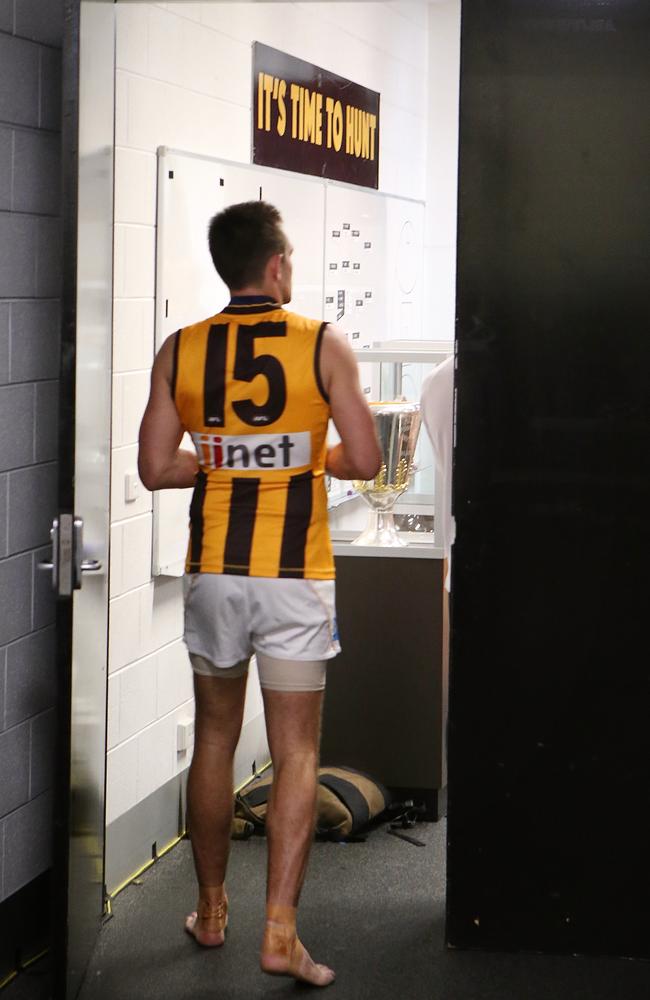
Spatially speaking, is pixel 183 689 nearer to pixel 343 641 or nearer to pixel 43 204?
pixel 343 641

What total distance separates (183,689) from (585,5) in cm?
207

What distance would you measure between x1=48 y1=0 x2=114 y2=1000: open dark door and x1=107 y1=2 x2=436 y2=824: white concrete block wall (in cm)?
37

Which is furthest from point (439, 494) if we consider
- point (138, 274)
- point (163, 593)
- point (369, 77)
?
point (369, 77)

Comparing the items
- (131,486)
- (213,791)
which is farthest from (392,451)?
(213,791)

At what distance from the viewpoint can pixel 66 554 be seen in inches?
100

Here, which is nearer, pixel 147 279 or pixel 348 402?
pixel 348 402

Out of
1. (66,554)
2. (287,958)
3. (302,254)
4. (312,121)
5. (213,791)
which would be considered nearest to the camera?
(66,554)

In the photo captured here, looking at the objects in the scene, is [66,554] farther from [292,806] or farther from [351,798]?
[351,798]

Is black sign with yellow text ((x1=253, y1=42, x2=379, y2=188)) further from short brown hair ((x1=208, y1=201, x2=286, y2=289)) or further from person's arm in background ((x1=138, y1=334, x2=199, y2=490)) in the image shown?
person's arm in background ((x1=138, y1=334, x2=199, y2=490))

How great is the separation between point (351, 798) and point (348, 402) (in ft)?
4.43

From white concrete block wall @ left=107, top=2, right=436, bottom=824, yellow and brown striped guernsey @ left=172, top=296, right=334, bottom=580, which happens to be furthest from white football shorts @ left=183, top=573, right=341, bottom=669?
white concrete block wall @ left=107, top=2, right=436, bottom=824

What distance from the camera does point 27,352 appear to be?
9.25 ft

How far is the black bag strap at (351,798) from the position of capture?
3619 millimetres

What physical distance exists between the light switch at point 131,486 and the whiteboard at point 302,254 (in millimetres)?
120
